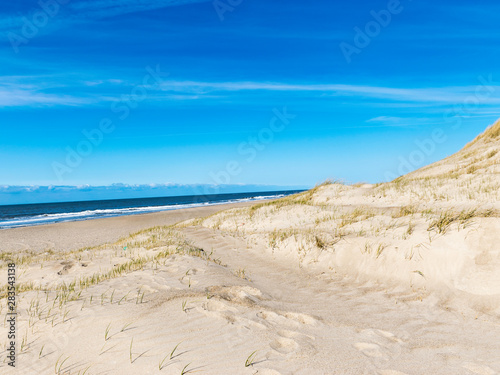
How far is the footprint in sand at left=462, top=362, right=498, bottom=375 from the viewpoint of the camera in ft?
10.8

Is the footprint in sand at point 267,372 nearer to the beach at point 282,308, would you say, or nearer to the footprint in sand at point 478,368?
the beach at point 282,308

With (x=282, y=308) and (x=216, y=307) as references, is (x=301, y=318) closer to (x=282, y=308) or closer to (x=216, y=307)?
(x=282, y=308)

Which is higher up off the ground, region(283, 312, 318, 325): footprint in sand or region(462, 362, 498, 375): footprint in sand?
region(283, 312, 318, 325): footprint in sand

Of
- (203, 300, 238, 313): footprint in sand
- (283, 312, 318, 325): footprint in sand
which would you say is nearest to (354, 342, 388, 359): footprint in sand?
(283, 312, 318, 325): footprint in sand

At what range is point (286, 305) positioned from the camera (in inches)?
203

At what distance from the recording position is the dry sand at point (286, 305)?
3389mm

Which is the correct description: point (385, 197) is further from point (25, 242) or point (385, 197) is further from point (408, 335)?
point (25, 242)

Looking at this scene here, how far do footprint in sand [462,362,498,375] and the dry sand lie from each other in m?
0.02

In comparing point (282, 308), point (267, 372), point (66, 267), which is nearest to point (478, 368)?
point (267, 372)

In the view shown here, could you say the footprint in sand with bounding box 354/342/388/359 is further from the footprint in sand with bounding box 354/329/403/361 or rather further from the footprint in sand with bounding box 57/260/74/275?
the footprint in sand with bounding box 57/260/74/275

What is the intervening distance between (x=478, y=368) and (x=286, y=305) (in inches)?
99.6

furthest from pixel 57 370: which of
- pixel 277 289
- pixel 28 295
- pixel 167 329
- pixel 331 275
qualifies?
pixel 331 275

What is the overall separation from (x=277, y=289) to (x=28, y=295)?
4205 millimetres

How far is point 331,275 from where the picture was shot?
7.12 m
